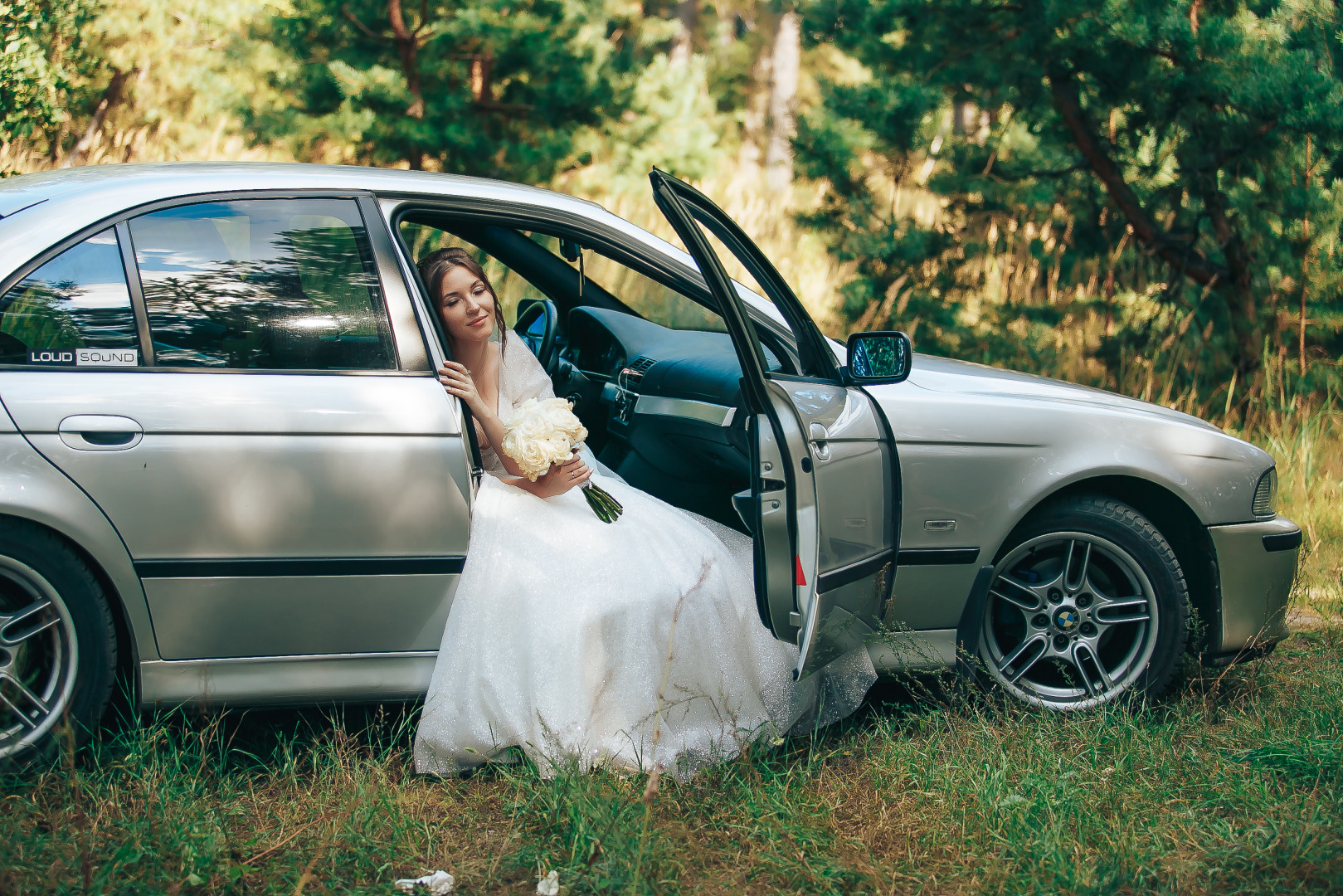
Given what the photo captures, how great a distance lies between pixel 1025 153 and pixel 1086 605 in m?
4.81

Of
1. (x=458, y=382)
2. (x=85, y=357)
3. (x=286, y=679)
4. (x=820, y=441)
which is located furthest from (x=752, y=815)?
(x=85, y=357)

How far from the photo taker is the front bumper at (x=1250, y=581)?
3.21m

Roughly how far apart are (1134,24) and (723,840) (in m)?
5.37

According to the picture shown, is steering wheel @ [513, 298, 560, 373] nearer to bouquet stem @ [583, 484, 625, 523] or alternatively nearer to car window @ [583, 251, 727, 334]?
car window @ [583, 251, 727, 334]

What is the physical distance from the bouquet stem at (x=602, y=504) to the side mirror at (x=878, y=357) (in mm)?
783

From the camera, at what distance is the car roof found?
2.49 meters

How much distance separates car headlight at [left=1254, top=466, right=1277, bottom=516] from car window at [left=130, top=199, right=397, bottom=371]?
2.68 m

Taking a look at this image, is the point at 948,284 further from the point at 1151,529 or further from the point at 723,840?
the point at 723,840

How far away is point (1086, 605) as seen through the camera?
10.5 ft

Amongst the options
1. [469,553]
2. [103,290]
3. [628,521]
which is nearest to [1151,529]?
[628,521]

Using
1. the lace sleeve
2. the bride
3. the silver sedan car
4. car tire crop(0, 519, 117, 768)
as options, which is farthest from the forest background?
car tire crop(0, 519, 117, 768)

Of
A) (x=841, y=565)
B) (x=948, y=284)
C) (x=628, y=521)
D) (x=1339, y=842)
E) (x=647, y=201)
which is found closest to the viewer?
(x=1339, y=842)

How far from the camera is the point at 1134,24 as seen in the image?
5.88m

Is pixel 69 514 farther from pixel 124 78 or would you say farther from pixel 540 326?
pixel 124 78
